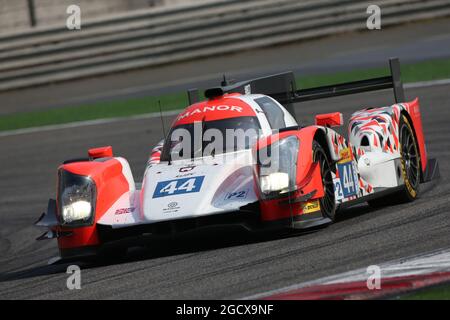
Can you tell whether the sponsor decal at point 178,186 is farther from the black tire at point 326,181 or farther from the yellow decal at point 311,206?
the black tire at point 326,181

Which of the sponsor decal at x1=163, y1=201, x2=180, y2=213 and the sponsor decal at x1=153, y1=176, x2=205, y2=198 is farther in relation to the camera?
the sponsor decal at x1=153, y1=176, x2=205, y2=198

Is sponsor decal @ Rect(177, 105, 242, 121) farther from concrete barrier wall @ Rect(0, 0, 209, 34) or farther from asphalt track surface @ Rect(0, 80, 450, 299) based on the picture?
concrete barrier wall @ Rect(0, 0, 209, 34)

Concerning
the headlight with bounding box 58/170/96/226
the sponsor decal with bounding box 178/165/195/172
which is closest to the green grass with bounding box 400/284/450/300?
the sponsor decal with bounding box 178/165/195/172

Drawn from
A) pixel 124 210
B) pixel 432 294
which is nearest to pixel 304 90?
pixel 124 210

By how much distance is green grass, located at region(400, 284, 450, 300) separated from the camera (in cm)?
613

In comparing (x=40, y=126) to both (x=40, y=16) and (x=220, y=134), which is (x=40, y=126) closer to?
(x=40, y=16)

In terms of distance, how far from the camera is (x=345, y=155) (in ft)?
32.1

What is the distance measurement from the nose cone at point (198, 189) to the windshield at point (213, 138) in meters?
0.21

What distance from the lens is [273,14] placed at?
22.4 meters

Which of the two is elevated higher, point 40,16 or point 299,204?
point 40,16

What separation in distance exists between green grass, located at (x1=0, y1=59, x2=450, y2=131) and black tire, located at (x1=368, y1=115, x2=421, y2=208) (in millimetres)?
7358

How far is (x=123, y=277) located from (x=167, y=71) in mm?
15169

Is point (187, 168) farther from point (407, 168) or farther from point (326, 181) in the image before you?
point (407, 168)
